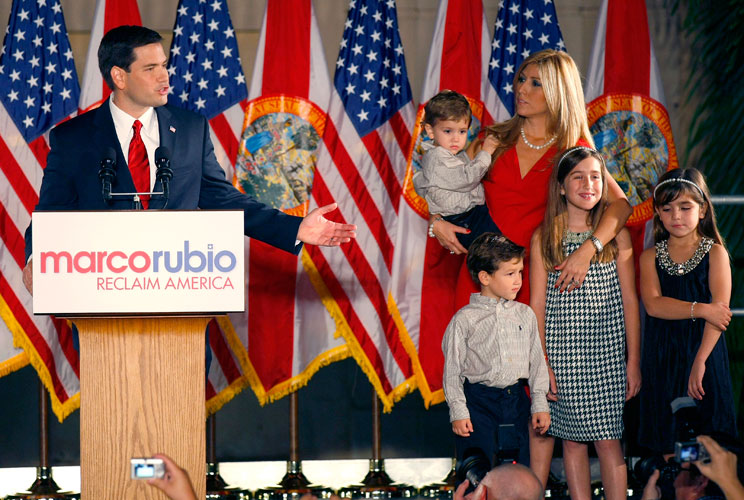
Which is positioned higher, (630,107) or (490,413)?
(630,107)

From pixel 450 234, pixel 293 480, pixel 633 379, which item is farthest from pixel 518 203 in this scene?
pixel 293 480

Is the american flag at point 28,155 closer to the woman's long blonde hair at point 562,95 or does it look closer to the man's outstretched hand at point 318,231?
the man's outstretched hand at point 318,231

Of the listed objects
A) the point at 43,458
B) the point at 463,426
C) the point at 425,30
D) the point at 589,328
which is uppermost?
the point at 425,30

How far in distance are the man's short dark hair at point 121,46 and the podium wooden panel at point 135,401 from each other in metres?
1.11

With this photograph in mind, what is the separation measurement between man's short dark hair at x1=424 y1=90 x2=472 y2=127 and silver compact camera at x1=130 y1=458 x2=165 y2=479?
86.2 inches

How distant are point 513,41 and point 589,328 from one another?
188 centimetres

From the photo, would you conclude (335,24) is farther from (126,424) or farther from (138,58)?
(126,424)

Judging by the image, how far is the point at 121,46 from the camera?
3514 mm

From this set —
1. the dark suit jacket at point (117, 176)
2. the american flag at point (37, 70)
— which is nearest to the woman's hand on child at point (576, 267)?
the dark suit jacket at point (117, 176)

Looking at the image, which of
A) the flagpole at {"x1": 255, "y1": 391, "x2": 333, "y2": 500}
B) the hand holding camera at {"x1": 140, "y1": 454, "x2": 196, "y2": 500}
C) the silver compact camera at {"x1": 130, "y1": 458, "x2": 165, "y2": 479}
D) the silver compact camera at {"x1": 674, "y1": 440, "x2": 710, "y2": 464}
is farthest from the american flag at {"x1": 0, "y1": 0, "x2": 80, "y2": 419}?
the silver compact camera at {"x1": 674, "y1": 440, "x2": 710, "y2": 464}

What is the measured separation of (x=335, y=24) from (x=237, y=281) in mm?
2911

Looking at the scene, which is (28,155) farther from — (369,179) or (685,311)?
(685,311)

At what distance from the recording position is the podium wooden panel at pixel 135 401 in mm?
2846

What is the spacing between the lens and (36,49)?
4812 mm
